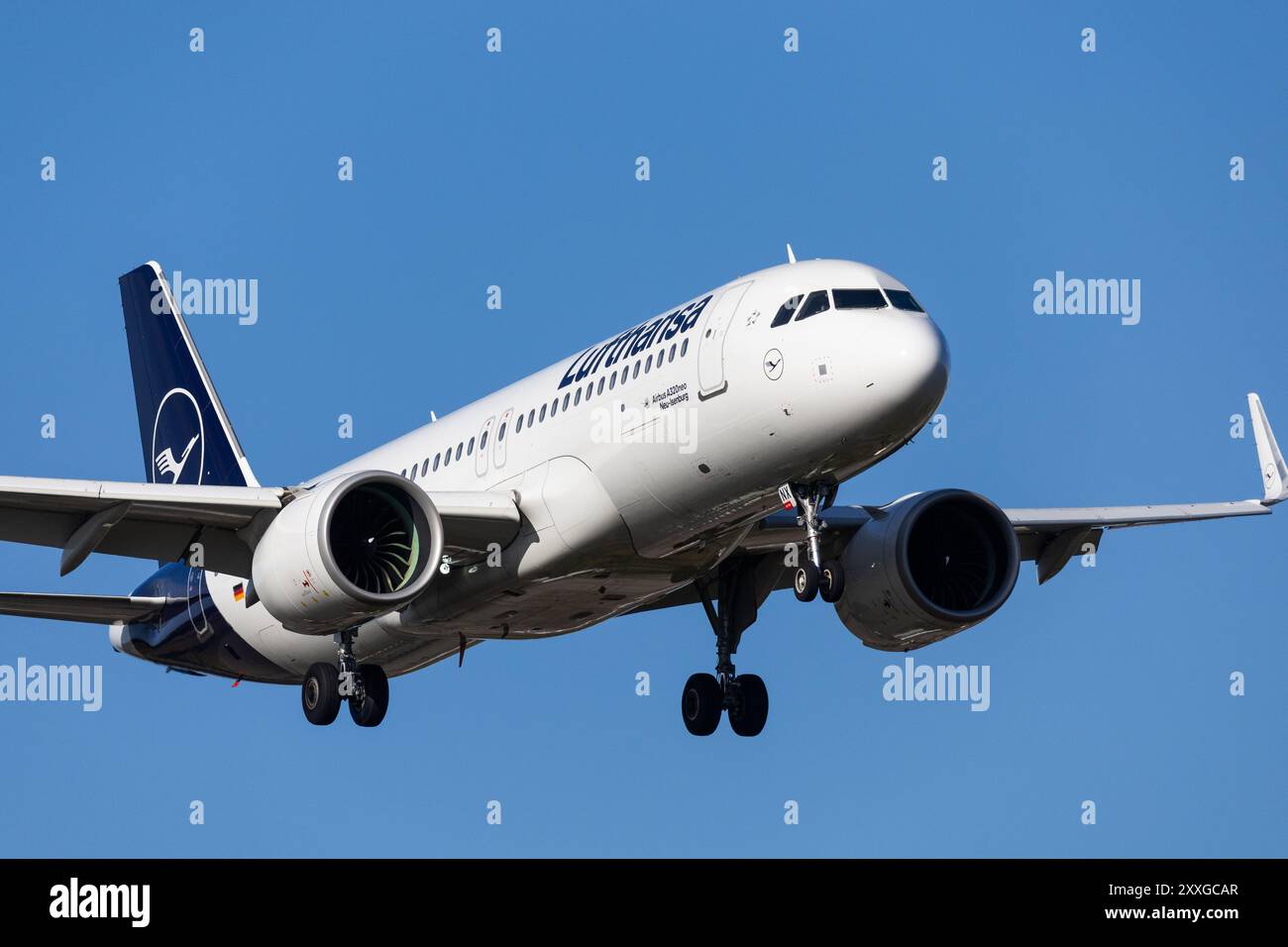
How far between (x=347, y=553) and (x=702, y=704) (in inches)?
331

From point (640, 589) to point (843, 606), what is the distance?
5053 mm

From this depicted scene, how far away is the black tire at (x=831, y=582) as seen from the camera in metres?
30.0

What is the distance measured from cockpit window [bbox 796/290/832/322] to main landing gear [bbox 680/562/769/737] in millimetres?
9311

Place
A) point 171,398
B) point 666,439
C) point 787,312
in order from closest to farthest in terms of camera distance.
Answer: point 787,312
point 666,439
point 171,398

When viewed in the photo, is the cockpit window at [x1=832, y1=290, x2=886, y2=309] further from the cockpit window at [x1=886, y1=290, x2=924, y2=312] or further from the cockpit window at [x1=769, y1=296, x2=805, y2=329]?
the cockpit window at [x1=769, y1=296, x2=805, y2=329]

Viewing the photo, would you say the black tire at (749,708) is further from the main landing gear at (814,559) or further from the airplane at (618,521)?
the main landing gear at (814,559)

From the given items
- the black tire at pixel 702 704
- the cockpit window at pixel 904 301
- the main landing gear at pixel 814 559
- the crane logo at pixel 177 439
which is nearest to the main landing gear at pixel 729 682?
the black tire at pixel 702 704

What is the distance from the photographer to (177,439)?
147ft

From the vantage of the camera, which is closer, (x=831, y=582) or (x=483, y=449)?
(x=831, y=582)

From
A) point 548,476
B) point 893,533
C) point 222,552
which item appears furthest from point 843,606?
point 222,552

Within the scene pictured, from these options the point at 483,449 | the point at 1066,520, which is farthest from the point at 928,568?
the point at 483,449

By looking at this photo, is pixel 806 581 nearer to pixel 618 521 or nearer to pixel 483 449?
pixel 618 521

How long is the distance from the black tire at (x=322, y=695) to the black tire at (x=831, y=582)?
9.75m

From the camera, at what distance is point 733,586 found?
129 feet
